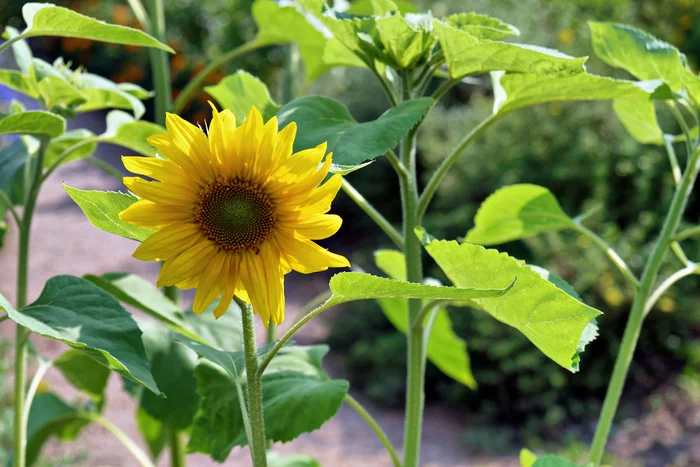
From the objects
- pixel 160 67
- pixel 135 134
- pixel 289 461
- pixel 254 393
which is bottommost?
pixel 289 461

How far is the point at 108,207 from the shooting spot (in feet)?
1.91

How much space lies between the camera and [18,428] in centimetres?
82

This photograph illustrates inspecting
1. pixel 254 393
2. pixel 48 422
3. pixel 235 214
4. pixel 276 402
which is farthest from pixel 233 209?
pixel 48 422

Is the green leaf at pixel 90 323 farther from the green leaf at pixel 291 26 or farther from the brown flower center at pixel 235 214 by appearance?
the green leaf at pixel 291 26

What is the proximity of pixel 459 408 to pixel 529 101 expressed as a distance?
2.47m

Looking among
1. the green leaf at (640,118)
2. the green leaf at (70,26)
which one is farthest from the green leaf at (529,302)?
the green leaf at (640,118)

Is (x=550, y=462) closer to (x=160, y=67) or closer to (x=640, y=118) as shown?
(x=640, y=118)

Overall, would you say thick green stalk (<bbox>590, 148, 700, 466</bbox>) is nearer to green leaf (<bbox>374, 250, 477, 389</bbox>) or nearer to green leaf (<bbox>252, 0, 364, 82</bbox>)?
green leaf (<bbox>374, 250, 477, 389</bbox>)

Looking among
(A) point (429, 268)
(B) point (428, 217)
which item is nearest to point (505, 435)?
(A) point (429, 268)

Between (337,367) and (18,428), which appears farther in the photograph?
(337,367)

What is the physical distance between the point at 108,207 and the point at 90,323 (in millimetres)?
120

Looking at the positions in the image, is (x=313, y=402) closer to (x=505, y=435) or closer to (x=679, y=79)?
(x=679, y=79)

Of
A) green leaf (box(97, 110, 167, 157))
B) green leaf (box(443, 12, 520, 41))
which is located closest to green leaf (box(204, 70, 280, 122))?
green leaf (box(97, 110, 167, 157))

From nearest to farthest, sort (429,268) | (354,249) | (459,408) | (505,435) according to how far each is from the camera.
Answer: (505,435) < (459,408) < (429,268) < (354,249)
